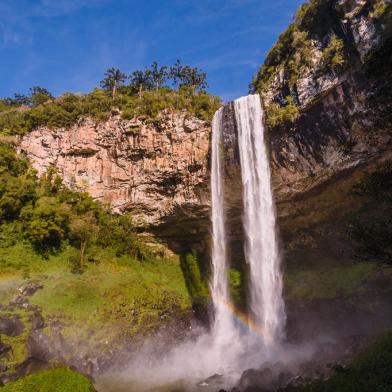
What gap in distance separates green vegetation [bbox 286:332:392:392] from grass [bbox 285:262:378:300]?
1098 centimetres

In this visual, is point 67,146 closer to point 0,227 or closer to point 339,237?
point 0,227

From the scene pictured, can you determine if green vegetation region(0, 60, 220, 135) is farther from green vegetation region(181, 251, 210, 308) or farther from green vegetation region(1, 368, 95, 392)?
green vegetation region(1, 368, 95, 392)

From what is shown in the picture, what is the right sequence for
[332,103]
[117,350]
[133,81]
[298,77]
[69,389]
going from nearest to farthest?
[69,389] < [117,350] < [332,103] < [298,77] < [133,81]

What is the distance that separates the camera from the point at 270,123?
22.5 m

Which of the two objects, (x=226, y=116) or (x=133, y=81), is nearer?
(x=226, y=116)

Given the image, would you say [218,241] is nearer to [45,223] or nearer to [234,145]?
[234,145]

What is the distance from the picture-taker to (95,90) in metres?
32.4

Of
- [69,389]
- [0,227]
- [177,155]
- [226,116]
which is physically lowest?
[69,389]

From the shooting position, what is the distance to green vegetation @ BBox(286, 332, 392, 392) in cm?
834

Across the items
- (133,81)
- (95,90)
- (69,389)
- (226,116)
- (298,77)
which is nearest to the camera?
(69,389)

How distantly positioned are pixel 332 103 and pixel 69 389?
1934 centimetres

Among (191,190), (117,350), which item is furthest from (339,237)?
(117,350)

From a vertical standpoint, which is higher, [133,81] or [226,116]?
[133,81]

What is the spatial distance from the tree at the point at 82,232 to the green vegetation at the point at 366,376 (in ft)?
60.0
